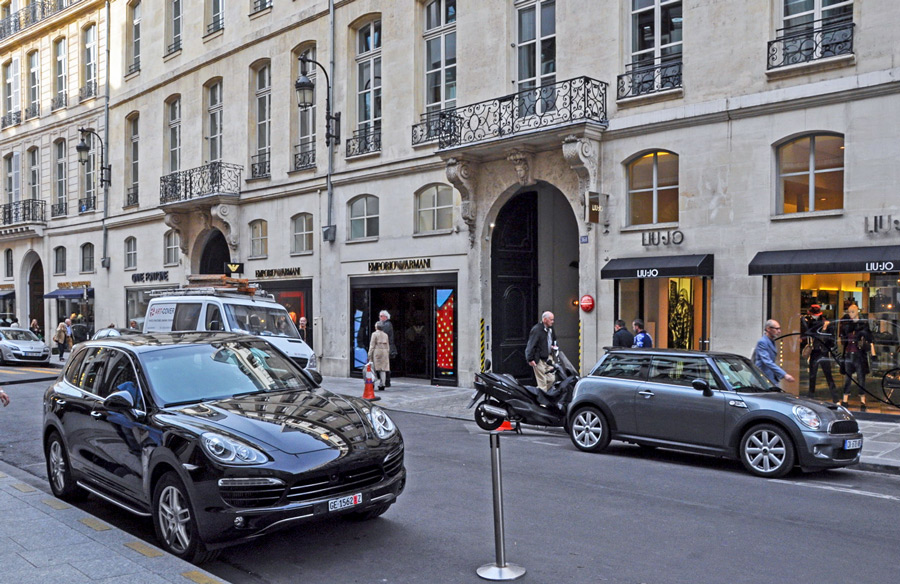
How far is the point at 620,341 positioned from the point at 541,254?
620cm

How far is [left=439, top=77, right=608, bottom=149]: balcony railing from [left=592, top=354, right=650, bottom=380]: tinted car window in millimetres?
7137

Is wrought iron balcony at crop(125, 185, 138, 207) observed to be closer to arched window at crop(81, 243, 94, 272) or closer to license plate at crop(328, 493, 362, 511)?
arched window at crop(81, 243, 94, 272)

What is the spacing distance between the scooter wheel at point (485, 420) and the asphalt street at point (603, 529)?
8.47 feet

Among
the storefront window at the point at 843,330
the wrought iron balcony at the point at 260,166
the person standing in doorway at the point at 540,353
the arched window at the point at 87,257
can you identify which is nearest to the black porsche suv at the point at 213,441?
the person standing in doorway at the point at 540,353

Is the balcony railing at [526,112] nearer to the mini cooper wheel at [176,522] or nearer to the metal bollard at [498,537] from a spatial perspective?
the metal bollard at [498,537]

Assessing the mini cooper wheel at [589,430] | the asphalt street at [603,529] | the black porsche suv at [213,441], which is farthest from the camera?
the mini cooper wheel at [589,430]

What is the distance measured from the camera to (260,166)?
88.1ft

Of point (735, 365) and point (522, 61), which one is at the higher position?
point (522, 61)

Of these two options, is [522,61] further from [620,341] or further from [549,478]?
[549,478]

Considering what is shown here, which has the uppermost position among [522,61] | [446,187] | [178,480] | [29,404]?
[522,61]

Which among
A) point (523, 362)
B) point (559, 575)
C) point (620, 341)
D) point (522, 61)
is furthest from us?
point (523, 362)

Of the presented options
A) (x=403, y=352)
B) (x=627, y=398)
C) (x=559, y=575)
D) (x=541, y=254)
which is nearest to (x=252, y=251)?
(x=403, y=352)

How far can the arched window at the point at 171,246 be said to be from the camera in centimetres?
3073

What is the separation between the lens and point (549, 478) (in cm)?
917
